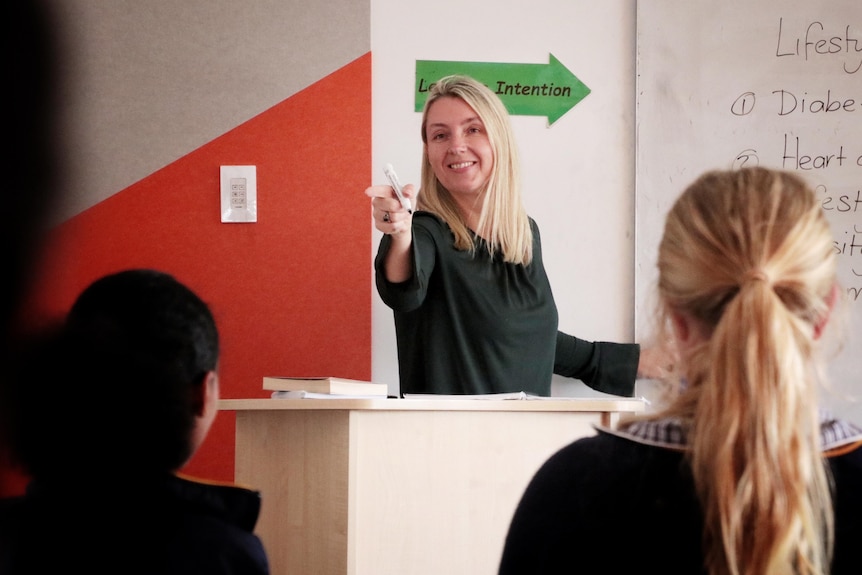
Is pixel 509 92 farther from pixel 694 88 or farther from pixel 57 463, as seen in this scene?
pixel 57 463

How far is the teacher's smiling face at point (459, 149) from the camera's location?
2.47 meters

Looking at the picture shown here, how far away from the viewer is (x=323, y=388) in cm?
166

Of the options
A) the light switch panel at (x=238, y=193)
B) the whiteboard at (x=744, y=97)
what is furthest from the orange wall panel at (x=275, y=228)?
the whiteboard at (x=744, y=97)

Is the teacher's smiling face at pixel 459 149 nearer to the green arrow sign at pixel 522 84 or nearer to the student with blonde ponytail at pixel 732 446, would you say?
the green arrow sign at pixel 522 84

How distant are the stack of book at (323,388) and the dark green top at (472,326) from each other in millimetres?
585

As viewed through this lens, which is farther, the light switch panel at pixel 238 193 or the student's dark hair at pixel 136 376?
the light switch panel at pixel 238 193

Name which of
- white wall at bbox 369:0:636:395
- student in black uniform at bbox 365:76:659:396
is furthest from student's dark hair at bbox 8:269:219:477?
white wall at bbox 369:0:636:395

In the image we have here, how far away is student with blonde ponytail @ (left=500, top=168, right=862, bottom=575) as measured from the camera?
804 millimetres

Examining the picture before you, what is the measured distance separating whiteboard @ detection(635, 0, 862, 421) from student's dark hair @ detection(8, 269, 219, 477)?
84.5 inches

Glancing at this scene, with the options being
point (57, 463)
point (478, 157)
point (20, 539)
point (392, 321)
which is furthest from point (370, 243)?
point (20, 539)

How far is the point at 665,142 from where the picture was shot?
289 cm

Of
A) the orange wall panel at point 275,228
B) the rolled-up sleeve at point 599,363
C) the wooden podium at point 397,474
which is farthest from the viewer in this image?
the orange wall panel at point 275,228

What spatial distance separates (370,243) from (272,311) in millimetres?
373

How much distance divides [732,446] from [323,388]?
0.97m
